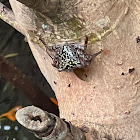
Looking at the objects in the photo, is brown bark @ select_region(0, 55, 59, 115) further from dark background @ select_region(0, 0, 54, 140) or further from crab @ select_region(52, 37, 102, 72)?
crab @ select_region(52, 37, 102, 72)

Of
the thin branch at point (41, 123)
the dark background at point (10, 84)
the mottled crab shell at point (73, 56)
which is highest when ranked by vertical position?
Answer: the mottled crab shell at point (73, 56)

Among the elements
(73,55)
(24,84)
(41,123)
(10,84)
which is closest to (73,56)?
(73,55)

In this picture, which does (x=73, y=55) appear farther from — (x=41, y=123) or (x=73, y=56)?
(x=41, y=123)

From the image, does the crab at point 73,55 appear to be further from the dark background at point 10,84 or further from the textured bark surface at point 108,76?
the dark background at point 10,84

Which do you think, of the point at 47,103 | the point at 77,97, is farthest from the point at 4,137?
the point at 77,97

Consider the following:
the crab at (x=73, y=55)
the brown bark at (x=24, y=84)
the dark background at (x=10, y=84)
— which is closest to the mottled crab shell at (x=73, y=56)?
the crab at (x=73, y=55)
